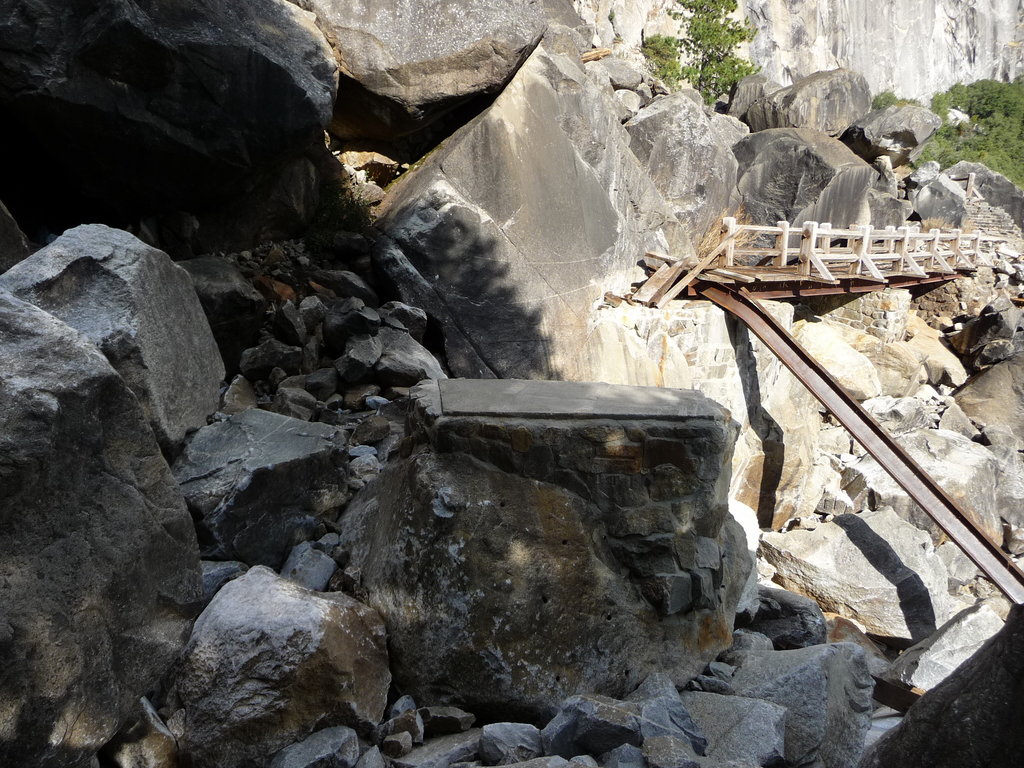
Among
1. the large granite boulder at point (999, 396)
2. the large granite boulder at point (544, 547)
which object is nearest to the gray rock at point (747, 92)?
the large granite boulder at point (999, 396)

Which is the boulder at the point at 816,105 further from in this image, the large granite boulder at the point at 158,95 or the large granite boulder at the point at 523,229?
the large granite boulder at the point at 158,95

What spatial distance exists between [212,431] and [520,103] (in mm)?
4901

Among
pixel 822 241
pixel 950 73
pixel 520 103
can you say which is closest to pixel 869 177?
pixel 822 241

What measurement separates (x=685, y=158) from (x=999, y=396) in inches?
247

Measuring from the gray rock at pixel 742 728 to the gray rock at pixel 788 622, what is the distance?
3.83 feet

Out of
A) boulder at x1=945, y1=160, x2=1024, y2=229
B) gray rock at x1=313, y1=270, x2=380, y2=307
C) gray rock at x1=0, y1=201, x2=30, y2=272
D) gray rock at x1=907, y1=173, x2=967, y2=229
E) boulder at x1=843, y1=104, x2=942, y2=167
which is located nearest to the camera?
gray rock at x1=0, y1=201, x2=30, y2=272

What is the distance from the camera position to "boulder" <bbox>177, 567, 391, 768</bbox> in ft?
7.07

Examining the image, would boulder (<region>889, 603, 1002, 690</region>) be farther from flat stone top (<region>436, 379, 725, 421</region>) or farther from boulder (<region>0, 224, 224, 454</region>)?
boulder (<region>0, 224, 224, 454</region>)

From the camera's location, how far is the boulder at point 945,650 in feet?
16.5

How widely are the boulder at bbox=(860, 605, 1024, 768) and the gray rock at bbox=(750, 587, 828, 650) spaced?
237 centimetres

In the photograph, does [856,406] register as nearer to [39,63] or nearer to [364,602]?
[364,602]

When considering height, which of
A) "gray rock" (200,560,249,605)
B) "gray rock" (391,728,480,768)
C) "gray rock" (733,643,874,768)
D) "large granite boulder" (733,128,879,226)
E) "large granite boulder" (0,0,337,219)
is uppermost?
"large granite boulder" (0,0,337,219)

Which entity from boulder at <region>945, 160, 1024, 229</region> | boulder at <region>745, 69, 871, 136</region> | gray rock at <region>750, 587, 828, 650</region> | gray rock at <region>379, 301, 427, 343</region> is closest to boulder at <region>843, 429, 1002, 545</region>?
gray rock at <region>750, 587, 828, 650</region>

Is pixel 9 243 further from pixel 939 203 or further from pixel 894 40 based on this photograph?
pixel 894 40
